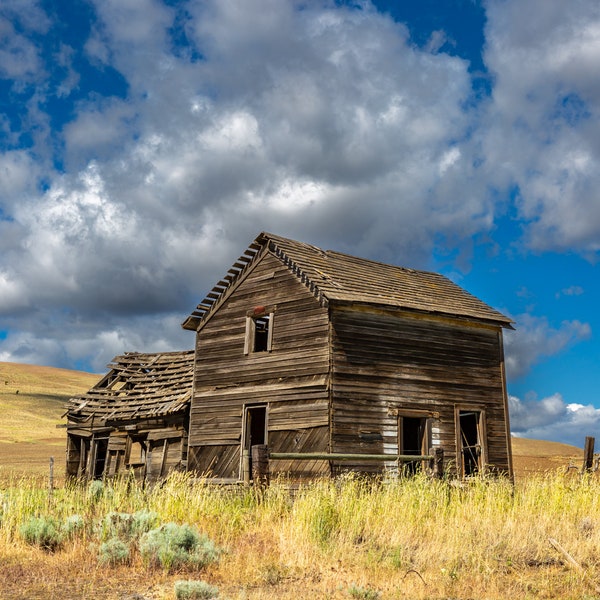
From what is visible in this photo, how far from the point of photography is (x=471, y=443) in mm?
21953

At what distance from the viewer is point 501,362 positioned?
2183 cm

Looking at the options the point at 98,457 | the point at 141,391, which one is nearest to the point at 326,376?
the point at 141,391

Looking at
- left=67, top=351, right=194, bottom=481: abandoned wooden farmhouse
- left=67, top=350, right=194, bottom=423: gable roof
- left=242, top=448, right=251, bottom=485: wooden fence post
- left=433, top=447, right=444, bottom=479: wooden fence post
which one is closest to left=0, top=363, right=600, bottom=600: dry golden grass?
left=242, top=448, right=251, bottom=485: wooden fence post

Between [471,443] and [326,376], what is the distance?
6.83 meters

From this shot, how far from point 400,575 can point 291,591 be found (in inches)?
58.2

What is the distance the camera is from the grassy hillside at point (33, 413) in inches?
1576

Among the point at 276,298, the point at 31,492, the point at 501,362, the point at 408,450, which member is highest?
the point at 276,298

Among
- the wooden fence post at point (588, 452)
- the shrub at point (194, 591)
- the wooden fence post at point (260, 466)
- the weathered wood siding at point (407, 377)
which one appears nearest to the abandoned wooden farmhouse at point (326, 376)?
the weathered wood siding at point (407, 377)

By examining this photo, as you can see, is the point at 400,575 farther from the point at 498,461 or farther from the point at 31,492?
the point at 498,461

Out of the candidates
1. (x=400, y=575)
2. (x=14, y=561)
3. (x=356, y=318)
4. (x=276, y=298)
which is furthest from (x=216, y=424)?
(x=400, y=575)

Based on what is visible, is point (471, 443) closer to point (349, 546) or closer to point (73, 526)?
point (349, 546)

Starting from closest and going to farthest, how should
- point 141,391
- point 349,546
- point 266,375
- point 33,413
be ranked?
point 349,546
point 266,375
point 141,391
point 33,413

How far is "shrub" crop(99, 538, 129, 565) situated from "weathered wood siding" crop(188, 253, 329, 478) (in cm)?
840

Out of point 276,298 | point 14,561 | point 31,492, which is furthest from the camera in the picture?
point 276,298
